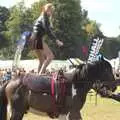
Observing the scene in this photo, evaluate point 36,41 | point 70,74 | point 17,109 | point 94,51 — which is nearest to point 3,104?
point 17,109

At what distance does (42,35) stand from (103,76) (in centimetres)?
184

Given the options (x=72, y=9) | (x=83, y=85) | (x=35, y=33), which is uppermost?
(x=72, y=9)

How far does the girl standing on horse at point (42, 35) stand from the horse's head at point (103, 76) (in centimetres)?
105

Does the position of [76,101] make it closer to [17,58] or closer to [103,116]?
[103,116]

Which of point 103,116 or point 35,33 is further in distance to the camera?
point 103,116

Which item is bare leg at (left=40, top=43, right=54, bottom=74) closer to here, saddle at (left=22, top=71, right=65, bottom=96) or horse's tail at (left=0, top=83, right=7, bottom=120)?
saddle at (left=22, top=71, right=65, bottom=96)

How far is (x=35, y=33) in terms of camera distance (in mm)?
13500

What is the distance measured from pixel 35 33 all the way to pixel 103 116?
27.4 feet

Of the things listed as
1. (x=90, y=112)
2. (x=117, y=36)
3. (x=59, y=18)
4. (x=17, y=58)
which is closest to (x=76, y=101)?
(x=90, y=112)

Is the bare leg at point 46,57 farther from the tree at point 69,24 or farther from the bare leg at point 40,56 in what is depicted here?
the tree at point 69,24

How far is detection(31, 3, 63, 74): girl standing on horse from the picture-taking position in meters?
13.3

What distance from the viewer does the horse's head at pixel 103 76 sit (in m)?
13.0

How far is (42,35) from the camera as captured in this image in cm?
1353

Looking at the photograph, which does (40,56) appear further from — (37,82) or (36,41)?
(37,82)
